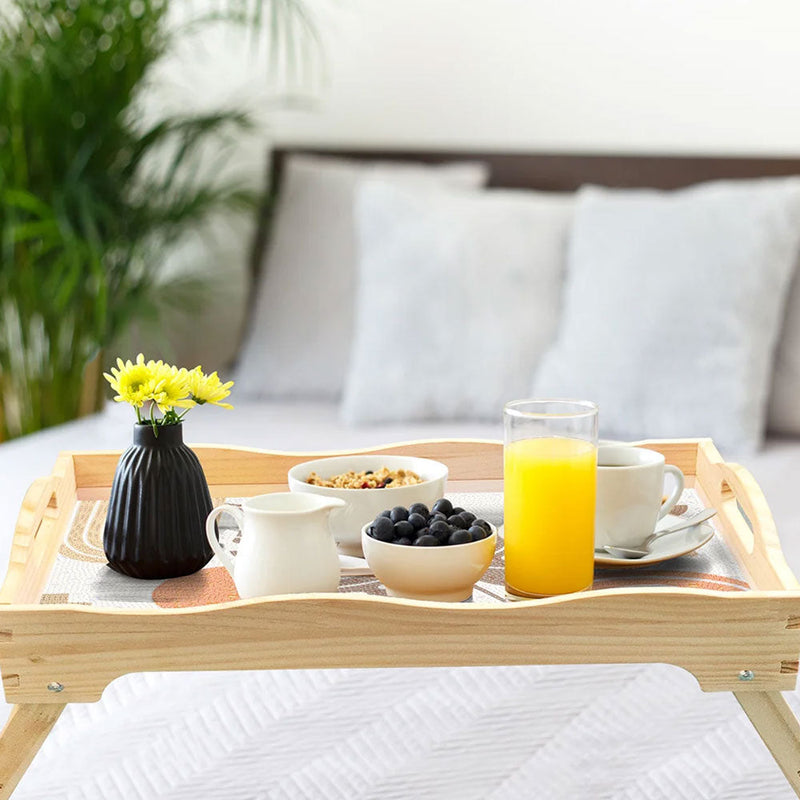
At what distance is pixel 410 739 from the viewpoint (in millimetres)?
1268

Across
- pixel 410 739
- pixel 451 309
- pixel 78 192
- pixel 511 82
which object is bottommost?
pixel 410 739

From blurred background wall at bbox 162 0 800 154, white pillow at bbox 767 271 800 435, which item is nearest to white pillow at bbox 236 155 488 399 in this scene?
blurred background wall at bbox 162 0 800 154

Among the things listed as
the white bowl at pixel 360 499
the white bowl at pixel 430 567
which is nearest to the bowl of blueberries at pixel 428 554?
the white bowl at pixel 430 567

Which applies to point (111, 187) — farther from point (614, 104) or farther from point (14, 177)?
point (614, 104)

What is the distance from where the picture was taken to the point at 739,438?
2.13 metres

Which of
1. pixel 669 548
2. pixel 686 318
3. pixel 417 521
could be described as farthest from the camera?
pixel 686 318

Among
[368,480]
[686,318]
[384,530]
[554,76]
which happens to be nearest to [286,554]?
[384,530]

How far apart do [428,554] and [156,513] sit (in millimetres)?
282

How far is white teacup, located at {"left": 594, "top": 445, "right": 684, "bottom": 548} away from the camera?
115 cm

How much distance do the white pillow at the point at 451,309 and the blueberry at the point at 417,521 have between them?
4.13 feet

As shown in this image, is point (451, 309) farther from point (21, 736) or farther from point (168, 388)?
point (21, 736)

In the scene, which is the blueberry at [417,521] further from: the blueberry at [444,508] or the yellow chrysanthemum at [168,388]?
the yellow chrysanthemum at [168,388]

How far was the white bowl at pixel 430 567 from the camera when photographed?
1.04 metres

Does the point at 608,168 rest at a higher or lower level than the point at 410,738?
higher
